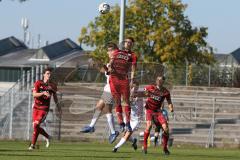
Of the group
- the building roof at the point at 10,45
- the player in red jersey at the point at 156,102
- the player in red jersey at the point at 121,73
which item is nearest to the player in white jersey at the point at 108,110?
the player in red jersey at the point at 121,73

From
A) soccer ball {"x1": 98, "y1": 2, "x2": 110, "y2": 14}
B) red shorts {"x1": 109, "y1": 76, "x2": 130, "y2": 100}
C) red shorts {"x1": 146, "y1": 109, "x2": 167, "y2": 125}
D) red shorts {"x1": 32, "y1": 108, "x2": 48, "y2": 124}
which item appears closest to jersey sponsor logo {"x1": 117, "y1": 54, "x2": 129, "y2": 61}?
red shorts {"x1": 109, "y1": 76, "x2": 130, "y2": 100}

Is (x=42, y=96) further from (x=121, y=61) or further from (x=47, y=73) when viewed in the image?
(x=121, y=61)

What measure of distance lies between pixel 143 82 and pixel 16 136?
8098 mm

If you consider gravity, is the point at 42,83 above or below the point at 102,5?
below

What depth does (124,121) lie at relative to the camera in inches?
835

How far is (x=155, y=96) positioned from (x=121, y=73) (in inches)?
78.4

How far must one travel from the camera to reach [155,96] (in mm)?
22000

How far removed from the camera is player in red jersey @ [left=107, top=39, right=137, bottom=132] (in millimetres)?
20125

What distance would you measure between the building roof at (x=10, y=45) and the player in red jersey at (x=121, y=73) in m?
78.4

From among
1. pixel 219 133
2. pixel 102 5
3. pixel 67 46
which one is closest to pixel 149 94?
pixel 102 5

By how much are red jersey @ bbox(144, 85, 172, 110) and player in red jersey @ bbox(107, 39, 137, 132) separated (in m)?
1.56

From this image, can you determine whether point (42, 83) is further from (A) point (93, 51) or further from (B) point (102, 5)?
(A) point (93, 51)

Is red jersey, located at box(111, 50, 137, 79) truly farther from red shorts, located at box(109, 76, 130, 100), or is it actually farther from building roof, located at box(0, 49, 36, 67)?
building roof, located at box(0, 49, 36, 67)

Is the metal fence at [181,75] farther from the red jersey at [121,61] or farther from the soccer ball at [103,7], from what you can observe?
the red jersey at [121,61]
